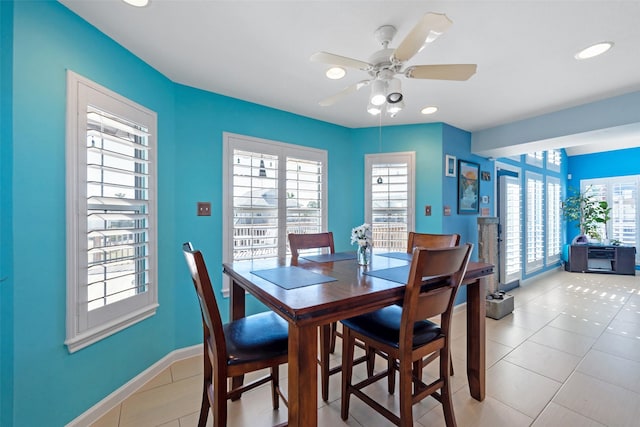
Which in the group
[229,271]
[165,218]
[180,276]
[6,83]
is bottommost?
[180,276]

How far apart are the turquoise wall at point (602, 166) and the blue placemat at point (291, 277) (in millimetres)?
7601

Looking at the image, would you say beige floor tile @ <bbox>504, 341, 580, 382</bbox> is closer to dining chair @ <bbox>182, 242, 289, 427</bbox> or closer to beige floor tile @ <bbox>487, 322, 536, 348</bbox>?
beige floor tile @ <bbox>487, 322, 536, 348</bbox>

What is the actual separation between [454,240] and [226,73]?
91.6 inches

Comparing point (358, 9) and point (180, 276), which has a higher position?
point (358, 9)

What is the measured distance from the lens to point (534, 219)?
4926 mm

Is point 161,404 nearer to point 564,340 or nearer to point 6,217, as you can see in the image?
point 6,217

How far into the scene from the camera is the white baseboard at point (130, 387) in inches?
63.7

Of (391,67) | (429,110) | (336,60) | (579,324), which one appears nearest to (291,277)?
(336,60)

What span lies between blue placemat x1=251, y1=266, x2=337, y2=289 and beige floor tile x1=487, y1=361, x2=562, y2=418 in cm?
158

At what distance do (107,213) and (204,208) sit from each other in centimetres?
82

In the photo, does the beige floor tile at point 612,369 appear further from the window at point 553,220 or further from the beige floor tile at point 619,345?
the window at point 553,220

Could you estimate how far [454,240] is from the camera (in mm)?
2127

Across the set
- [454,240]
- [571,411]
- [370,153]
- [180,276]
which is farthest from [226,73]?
[571,411]

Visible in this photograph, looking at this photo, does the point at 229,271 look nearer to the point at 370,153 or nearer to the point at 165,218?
the point at 165,218
